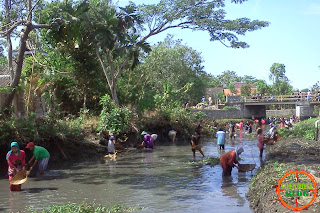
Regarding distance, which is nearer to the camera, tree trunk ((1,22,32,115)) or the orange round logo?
the orange round logo

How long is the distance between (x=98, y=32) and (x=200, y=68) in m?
36.3

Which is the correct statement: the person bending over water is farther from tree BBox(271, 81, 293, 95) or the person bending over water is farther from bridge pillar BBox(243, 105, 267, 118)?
tree BBox(271, 81, 293, 95)

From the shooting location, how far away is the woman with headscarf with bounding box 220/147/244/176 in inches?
490

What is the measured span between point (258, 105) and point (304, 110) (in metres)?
9.45

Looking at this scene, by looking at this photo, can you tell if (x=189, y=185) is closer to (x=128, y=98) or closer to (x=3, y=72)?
(x=128, y=98)

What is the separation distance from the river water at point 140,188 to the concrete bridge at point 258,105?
35.8 m

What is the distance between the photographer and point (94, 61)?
87.0 ft

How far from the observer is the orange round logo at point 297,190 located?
7.19 metres

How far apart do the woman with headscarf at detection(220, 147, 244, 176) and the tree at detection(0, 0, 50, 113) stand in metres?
8.50

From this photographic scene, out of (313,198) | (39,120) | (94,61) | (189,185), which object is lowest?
(189,185)

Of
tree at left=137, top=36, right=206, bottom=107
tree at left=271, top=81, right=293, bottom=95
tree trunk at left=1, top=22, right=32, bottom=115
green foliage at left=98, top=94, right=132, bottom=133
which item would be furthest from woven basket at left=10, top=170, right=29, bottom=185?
tree at left=271, top=81, right=293, bottom=95

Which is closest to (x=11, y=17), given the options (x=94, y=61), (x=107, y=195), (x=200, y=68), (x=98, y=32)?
(x=98, y=32)

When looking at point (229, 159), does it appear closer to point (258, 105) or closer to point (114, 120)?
point (114, 120)

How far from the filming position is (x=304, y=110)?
5316 centimetres
